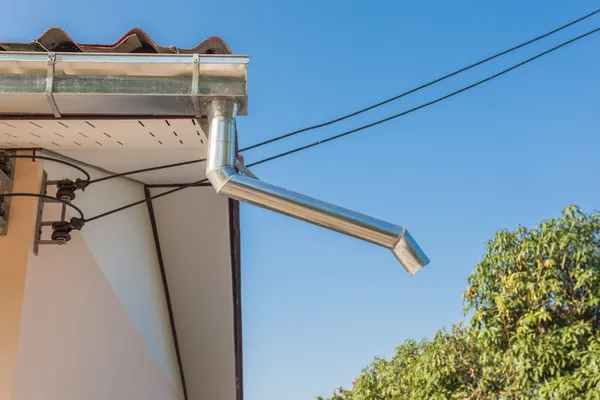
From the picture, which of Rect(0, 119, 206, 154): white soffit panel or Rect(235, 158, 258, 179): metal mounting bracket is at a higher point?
Rect(0, 119, 206, 154): white soffit panel

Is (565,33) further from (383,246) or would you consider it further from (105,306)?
(105,306)

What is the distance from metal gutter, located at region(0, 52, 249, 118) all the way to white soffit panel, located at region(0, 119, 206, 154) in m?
0.23

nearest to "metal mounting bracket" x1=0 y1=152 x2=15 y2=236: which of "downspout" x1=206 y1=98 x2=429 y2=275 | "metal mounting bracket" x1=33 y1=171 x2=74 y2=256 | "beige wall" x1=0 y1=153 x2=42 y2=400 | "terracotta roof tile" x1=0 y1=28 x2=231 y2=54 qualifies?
"beige wall" x1=0 y1=153 x2=42 y2=400

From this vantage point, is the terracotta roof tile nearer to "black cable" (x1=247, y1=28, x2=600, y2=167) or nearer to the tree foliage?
"black cable" (x1=247, y1=28, x2=600, y2=167)

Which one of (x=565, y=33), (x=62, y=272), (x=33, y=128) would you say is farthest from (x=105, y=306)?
(x=565, y=33)

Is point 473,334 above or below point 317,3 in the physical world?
below

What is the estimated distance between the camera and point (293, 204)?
105 inches

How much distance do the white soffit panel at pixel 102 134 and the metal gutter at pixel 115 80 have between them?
228mm

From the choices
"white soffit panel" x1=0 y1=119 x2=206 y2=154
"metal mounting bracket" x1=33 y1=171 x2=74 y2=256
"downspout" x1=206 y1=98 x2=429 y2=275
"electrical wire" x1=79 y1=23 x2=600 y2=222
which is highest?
"electrical wire" x1=79 y1=23 x2=600 y2=222

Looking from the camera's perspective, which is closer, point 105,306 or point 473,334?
point 105,306

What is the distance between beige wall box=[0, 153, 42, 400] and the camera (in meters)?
3.11

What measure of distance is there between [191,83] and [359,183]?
5045 mm

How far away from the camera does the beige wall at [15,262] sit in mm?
3111

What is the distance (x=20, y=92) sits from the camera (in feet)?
9.01
